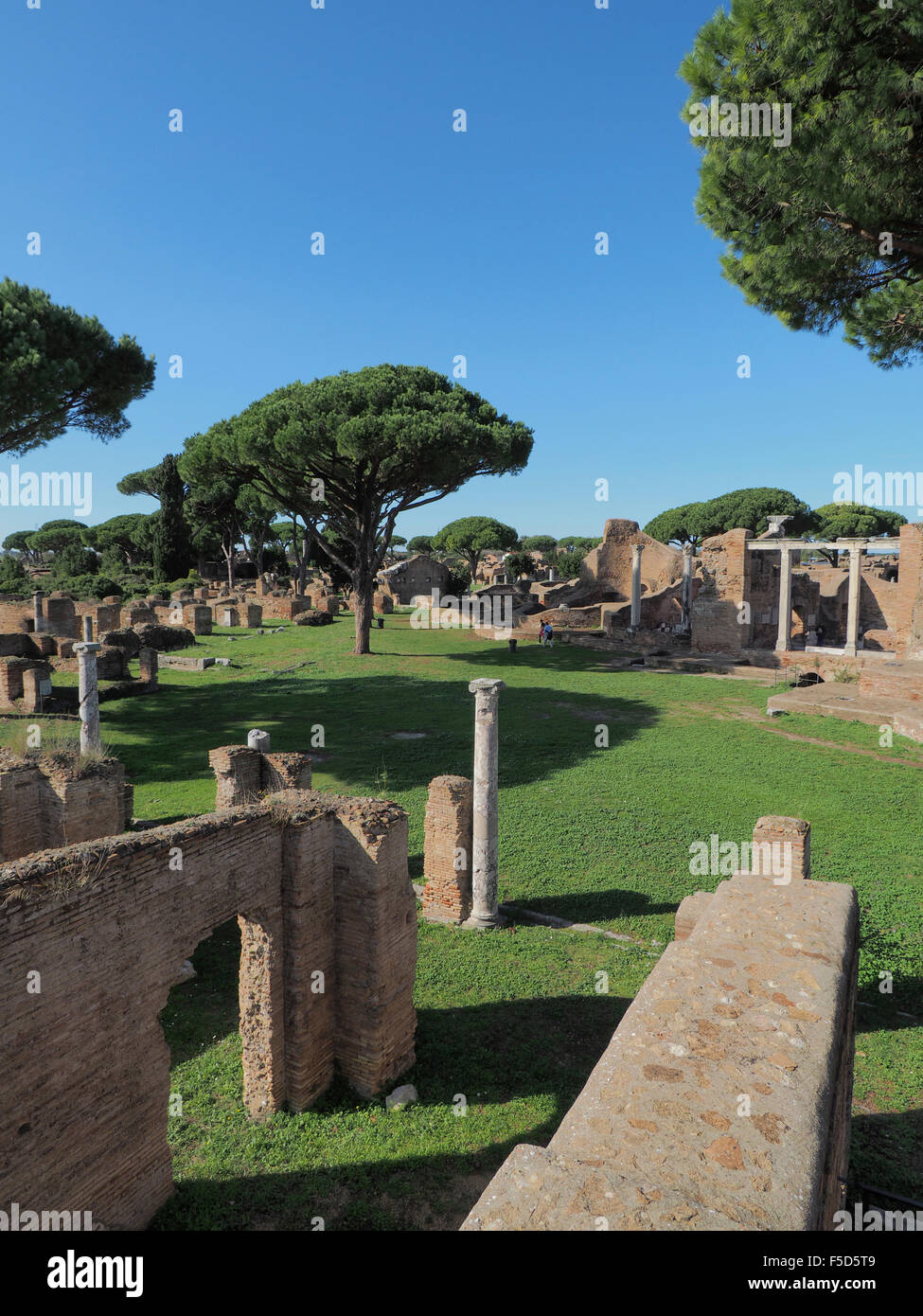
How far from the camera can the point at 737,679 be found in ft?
76.9

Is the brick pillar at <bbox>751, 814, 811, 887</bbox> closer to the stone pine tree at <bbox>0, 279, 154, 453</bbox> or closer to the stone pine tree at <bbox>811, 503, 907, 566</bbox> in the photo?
the stone pine tree at <bbox>0, 279, 154, 453</bbox>

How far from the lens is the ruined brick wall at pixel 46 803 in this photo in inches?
311

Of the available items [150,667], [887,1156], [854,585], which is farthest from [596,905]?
[854,585]

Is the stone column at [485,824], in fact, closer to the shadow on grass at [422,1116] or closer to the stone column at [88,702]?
the shadow on grass at [422,1116]

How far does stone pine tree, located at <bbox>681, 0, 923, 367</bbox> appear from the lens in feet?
27.9

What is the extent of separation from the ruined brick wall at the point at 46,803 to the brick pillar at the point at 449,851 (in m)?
3.79

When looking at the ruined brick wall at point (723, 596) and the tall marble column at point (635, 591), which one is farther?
the tall marble column at point (635, 591)

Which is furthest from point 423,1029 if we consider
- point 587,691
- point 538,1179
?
point 587,691

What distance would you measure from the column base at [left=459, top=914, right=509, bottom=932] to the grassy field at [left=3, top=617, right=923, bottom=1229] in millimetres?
234

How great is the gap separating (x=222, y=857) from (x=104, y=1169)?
5.77ft

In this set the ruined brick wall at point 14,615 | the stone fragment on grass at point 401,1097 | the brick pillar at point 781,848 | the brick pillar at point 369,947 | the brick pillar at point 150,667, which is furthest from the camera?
the ruined brick wall at point 14,615

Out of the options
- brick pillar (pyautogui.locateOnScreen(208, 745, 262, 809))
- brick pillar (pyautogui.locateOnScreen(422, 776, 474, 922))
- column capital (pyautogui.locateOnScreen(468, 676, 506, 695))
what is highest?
column capital (pyautogui.locateOnScreen(468, 676, 506, 695))

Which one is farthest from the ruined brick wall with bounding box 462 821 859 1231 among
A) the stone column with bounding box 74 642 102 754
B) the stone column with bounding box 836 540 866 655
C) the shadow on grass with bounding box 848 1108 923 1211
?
the stone column with bounding box 836 540 866 655

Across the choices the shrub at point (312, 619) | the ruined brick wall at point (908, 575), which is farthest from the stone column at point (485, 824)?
the shrub at point (312, 619)
